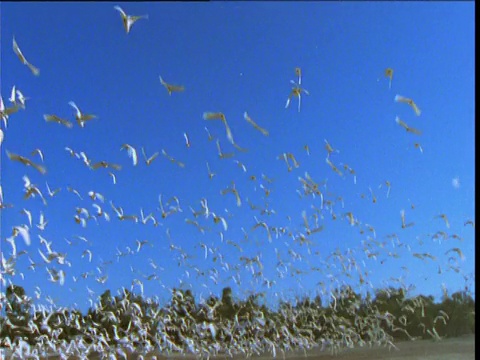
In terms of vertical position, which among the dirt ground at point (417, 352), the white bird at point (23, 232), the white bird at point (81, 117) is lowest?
the dirt ground at point (417, 352)

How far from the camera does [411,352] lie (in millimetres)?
6609

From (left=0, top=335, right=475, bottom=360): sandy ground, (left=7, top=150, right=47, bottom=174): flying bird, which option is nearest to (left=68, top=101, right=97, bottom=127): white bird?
(left=7, top=150, right=47, bottom=174): flying bird

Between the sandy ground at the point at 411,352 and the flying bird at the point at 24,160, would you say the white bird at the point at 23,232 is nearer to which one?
the flying bird at the point at 24,160

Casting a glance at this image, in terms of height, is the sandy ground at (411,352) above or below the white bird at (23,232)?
below

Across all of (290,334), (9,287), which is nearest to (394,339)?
(290,334)

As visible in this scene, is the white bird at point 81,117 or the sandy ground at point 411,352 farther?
the sandy ground at point 411,352

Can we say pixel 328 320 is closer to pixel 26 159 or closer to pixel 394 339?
pixel 394 339

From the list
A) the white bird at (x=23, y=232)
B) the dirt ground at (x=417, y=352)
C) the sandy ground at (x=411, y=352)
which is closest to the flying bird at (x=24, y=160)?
the white bird at (x=23, y=232)

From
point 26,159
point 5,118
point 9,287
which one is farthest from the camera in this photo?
point 9,287

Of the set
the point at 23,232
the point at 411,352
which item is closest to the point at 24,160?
the point at 23,232

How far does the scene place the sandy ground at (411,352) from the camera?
621cm

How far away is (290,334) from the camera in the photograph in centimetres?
694

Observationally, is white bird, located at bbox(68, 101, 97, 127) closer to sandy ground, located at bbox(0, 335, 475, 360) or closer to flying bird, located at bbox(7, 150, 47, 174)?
flying bird, located at bbox(7, 150, 47, 174)

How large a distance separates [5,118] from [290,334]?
474 centimetres
